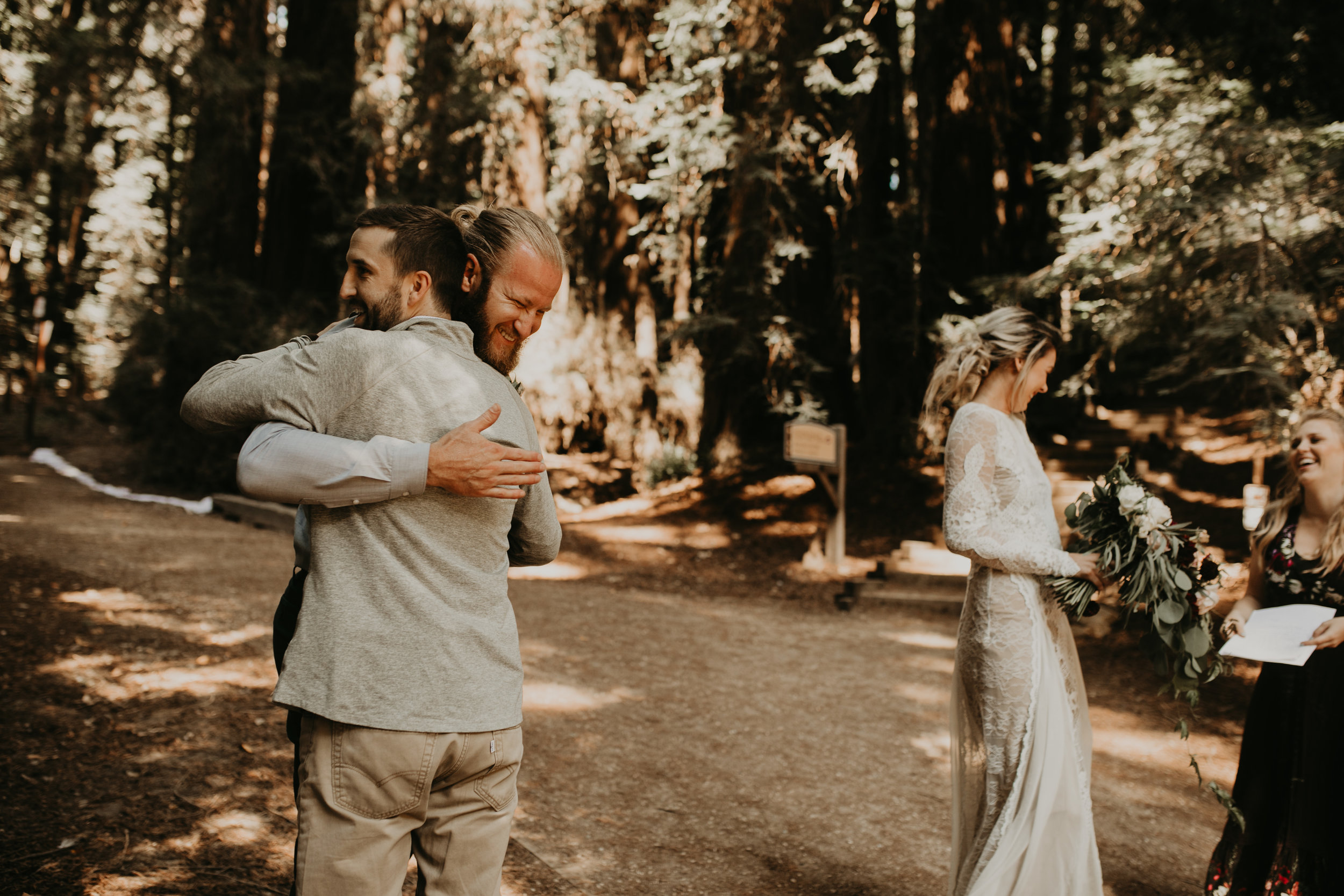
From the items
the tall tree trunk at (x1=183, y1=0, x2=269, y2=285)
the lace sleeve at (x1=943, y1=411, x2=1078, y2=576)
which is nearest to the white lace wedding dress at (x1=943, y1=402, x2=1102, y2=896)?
the lace sleeve at (x1=943, y1=411, x2=1078, y2=576)

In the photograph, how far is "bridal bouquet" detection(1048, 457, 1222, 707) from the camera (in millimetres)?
3125

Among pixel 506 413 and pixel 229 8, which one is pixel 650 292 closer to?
pixel 229 8

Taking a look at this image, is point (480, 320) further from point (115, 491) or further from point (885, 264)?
point (115, 491)

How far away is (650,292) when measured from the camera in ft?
55.9

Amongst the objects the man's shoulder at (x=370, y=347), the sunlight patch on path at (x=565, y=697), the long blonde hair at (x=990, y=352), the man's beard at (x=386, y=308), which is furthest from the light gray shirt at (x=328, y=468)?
the sunlight patch on path at (x=565, y=697)

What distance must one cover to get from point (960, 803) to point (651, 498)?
39.3 ft

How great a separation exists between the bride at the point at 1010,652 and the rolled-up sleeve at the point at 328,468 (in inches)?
81.3

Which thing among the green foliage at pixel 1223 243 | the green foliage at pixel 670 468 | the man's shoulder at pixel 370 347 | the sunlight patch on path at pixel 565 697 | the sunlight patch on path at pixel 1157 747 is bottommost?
the sunlight patch on path at pixel 1157 747

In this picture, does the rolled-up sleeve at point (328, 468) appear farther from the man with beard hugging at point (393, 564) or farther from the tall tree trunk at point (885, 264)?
the tall tree trunk at point (885, 264)

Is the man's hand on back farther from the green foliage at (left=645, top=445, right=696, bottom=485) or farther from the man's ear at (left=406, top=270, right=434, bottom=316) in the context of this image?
the green foliage at (left=645, top=445, right=696, bottom=485)

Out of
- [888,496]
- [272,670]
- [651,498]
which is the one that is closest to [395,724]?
[272,670]

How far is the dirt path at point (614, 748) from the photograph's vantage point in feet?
12.5

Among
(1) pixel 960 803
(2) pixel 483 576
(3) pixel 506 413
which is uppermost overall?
(3) pixel 506 413

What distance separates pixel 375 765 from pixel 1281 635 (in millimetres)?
3217
